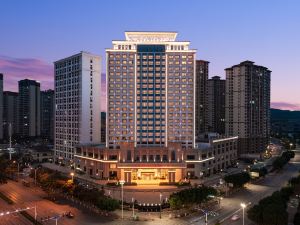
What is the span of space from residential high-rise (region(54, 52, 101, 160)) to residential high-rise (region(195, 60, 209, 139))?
65574 millimetres

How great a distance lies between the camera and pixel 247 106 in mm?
145875

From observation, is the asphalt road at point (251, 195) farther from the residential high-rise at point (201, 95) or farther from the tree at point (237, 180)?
the residential high-rise at point (201, 95)

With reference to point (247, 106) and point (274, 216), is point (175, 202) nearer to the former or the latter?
point (274, 216)

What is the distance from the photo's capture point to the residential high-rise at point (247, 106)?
146 m

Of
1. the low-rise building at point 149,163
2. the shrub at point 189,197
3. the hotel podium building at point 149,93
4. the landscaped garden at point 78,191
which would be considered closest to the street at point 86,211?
the landscaped garden at point 78,191

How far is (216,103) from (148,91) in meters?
96.3

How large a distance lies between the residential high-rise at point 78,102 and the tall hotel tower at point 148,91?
16.9 meters

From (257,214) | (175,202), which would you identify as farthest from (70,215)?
(257,214)

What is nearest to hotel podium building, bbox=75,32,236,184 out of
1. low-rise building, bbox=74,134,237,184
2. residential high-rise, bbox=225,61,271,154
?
low-rise building, bbox=74,134,237,184

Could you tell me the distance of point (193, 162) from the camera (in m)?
101

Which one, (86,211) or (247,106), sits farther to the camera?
(247,106)

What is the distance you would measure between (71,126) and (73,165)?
1431 cm

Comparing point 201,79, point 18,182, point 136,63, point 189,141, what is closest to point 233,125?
point 201,79

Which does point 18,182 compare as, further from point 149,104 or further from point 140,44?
point 140,44
